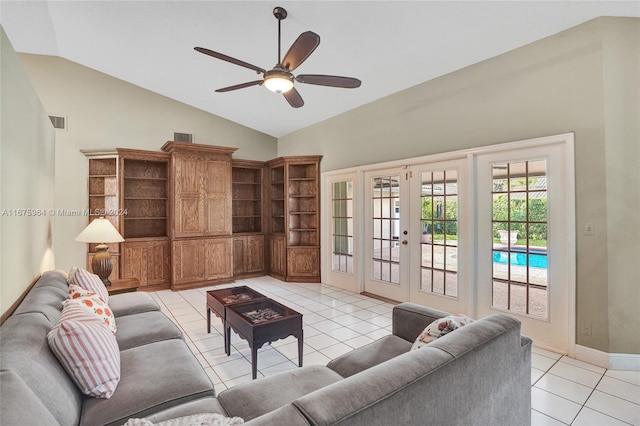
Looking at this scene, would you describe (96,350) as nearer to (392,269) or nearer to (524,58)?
(392,269)

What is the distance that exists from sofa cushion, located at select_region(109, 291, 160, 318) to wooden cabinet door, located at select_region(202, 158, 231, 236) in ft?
9.06

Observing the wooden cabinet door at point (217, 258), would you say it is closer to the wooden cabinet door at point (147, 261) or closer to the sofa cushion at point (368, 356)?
the wooden cabinet door at point (147, 261)

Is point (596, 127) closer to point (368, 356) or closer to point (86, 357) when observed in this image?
point (368, 356)

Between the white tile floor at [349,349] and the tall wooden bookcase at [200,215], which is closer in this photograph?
the white tile floor at [349,349]

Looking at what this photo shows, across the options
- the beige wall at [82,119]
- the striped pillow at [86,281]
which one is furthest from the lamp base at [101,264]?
the beige wall at [82,119]

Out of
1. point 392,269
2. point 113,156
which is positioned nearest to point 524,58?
point 392,269

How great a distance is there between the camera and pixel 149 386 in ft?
5.63

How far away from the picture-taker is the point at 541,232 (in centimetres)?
332

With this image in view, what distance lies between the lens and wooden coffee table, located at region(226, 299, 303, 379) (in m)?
2.60

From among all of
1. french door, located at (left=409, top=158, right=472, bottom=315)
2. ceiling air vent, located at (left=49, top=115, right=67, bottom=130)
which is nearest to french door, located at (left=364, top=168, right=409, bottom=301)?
french door, located at (left=409, top=158, right=472, bottom=315)

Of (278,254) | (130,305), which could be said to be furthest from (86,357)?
(278,254)

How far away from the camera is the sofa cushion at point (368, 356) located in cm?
197

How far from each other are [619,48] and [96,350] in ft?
14.9

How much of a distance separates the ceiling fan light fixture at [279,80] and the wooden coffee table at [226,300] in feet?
6.90
